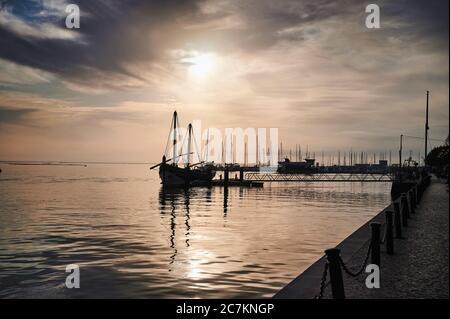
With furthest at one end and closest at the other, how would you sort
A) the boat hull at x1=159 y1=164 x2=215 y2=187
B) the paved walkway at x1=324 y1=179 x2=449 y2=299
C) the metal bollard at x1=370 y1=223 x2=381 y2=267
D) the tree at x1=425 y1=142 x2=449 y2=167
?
1. the boat hull at x1=159 y1=164 x2=215 y2=187
2. the tree at x1=425 y1=142 x2=449 y2=167
3. the metal bollard at x1=370 y1=223 x2=381 y2=267
4. the paved walkway at x1=324 y1=179 x2=449 y2=299

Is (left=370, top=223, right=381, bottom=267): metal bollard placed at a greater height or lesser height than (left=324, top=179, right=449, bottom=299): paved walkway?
greater

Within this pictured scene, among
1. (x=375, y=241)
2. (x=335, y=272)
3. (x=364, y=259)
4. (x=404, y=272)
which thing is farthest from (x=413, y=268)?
(x=335, y=272)

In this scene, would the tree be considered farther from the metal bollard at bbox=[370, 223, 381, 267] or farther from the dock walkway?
the metal bollard at bbox=[370, 223, 381, 267]

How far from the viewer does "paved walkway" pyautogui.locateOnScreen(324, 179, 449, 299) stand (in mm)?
8617

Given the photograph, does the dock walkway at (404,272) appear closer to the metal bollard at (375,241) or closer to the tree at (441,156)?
the metal bollard at (375,241)

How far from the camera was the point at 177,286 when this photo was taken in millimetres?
12523

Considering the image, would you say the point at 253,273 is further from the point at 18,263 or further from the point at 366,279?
the point at 18,263

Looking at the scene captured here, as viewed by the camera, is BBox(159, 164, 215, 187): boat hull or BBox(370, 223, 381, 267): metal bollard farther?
BBox(159, 164, 215, 187): boat hull

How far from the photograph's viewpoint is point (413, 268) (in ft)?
35.3

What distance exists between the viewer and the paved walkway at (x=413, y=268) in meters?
8.62

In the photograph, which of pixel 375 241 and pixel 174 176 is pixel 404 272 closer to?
pixel 375 241

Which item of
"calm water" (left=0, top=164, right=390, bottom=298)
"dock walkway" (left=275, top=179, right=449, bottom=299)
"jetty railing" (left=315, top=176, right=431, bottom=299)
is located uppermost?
"jetty railing" (left=315, top=176, right=431, bottom=299)

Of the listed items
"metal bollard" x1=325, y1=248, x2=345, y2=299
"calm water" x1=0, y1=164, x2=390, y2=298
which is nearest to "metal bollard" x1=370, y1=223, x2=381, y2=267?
"calm water" x1=0, y1=164, x2=390, y2=298
